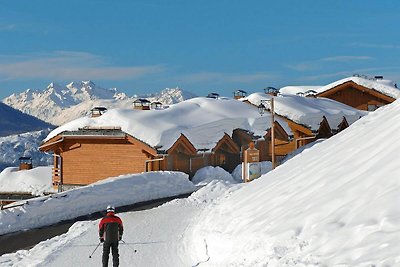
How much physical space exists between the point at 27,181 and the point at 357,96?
37489 mm

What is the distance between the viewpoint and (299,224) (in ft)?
32.3

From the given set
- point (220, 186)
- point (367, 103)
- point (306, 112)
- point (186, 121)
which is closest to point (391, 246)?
point (220, 186)

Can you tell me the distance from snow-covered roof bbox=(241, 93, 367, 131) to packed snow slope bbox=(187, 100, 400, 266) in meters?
31.9

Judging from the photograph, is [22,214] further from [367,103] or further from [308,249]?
[367,103]

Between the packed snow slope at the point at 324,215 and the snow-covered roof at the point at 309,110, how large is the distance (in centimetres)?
3186

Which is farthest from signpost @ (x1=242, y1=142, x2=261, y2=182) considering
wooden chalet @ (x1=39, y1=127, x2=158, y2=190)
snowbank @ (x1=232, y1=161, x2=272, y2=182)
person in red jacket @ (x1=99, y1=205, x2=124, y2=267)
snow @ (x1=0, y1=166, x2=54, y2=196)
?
snow @ (x1=0, y1=166, x2=54, y2=196)

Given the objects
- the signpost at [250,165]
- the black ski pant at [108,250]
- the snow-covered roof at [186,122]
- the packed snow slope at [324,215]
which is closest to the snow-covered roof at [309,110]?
the snow-covered roof at [186,122]

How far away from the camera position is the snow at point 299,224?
27.4 ft

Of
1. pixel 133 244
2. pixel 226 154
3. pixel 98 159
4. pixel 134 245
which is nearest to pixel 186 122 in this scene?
pixel 226 154

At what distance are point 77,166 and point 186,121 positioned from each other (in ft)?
26.0

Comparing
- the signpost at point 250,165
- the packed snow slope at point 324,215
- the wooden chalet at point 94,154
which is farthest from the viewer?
the wooden chalet at point 94,154

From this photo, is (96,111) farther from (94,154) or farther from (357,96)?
(357,96)

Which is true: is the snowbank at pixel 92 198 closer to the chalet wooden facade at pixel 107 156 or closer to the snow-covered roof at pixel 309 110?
the chalet wooden facade at pixel 107 156

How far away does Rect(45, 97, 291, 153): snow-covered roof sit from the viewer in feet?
111
